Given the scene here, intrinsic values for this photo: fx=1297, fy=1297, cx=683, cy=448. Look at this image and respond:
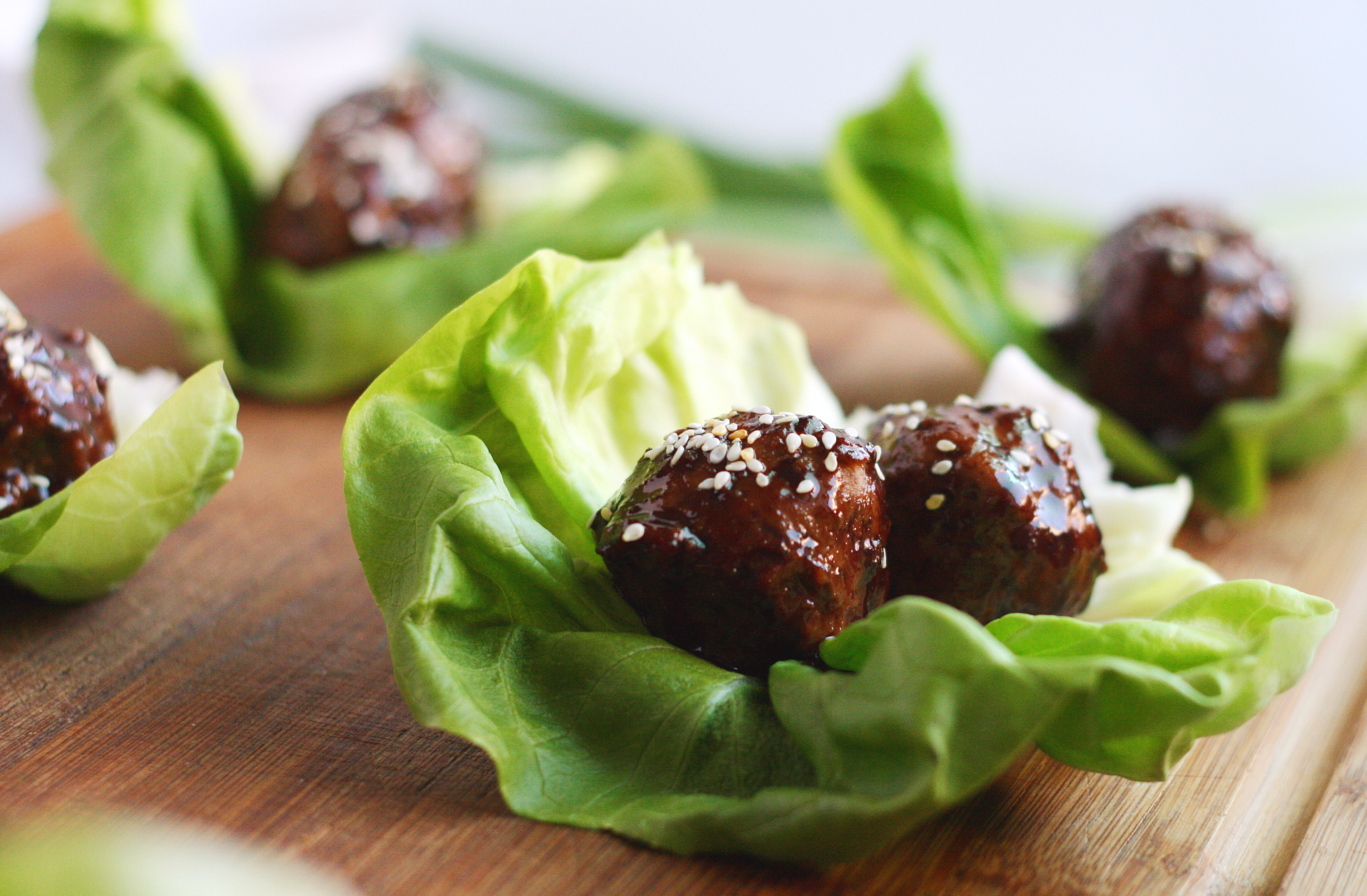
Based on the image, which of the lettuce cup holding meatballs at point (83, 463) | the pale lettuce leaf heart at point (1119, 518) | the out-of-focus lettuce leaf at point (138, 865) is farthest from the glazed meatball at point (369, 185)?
the out-of-focus lettuce leaf at point (138, 865)

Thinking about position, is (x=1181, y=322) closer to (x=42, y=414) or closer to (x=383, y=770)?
(x=383, y=770)

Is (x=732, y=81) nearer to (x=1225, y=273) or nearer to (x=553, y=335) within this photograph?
(x=1225, y=273)

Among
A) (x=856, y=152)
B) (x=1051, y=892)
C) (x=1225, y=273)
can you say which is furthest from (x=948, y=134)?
(x=1051, y=892)

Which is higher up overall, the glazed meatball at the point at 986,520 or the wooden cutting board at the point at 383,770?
the glazed meatball at the point at 986,520

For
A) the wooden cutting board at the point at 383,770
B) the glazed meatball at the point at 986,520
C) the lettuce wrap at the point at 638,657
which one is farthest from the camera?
the glazed meatball at the point at 986,520

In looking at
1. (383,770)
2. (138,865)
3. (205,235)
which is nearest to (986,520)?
(383,770)

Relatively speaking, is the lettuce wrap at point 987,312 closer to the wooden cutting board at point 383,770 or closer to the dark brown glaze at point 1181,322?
the dark brown glaze at point 1181,322
